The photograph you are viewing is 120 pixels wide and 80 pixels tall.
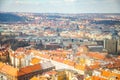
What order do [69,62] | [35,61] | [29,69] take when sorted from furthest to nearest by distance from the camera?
[35,61]
[69,62]
[29,69]

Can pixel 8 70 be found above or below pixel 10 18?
below

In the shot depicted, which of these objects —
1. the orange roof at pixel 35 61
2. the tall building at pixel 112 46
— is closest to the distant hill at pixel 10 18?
the orange roof at pixel 35 61

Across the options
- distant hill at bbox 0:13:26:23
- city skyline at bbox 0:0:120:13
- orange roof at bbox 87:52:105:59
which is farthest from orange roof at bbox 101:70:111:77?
distant hill at bbox 0:13:26:23

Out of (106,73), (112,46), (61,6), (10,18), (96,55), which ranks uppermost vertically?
(61,6)

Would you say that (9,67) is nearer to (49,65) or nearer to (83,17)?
(49,65)

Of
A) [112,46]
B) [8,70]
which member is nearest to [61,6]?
[112,46]

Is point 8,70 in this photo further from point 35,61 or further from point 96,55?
point 96,55
